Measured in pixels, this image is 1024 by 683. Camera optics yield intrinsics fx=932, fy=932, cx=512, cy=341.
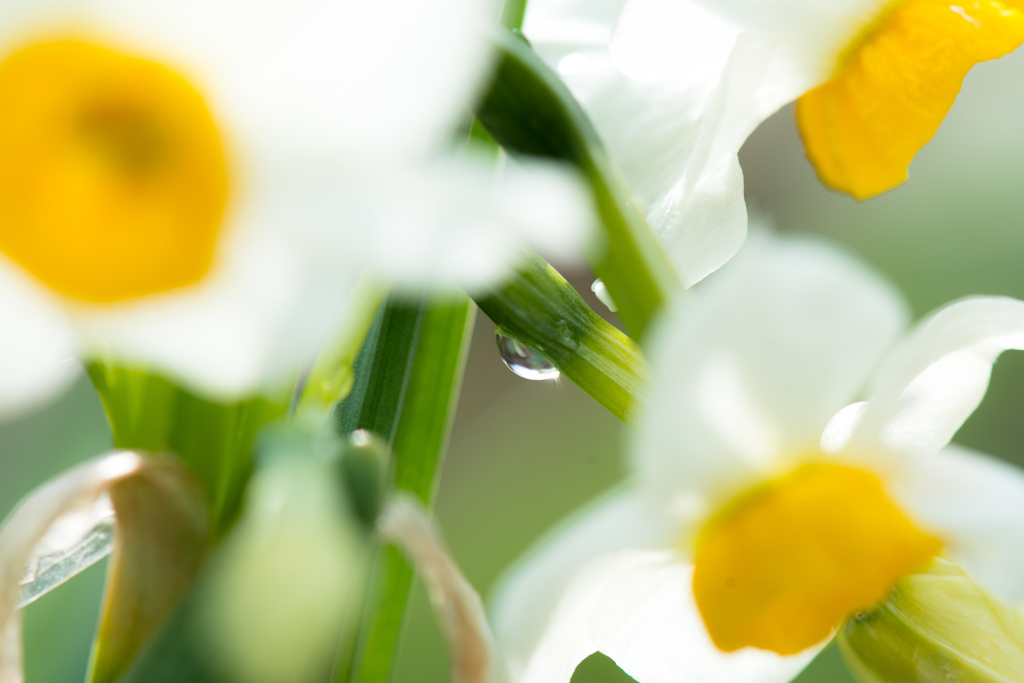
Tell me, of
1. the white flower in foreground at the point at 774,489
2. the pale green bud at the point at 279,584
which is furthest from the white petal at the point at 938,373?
Answer: the pale green bud at the point at 279,584

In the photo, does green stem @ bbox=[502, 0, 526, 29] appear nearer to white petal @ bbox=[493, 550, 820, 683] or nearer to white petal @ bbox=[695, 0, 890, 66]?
white petal @ bbox=[695, 0, 890, 66]

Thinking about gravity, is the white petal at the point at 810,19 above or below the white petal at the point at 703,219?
above

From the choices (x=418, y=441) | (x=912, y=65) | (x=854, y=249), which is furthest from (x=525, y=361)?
(x=854, y=249)

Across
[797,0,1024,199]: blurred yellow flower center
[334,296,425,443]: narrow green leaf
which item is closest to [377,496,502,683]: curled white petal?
[334,296,425,443]: narrow green leaf

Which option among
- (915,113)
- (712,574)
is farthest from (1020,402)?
(712,574)

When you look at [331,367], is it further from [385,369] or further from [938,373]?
[938,373]

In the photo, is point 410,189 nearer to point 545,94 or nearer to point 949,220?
point 545,94

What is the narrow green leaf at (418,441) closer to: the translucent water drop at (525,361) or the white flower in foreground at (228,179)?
the translucent water drop at (525,361)
